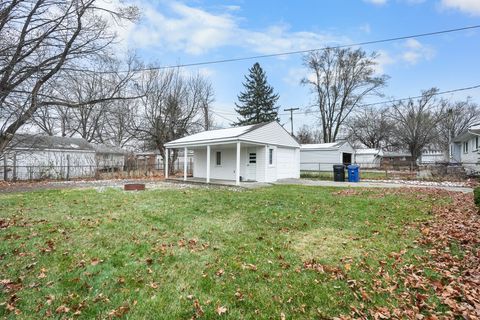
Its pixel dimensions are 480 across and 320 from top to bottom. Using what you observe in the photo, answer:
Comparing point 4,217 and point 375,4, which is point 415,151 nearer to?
point 375,4

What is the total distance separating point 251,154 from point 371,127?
1534 inches

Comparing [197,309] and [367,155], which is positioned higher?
[367,155]

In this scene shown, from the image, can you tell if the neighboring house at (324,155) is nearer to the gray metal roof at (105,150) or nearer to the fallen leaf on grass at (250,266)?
the gray metal roof at (105,150)

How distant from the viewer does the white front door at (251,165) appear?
1608 centimetres

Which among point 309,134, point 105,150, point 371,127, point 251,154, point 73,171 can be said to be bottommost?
point 73,171

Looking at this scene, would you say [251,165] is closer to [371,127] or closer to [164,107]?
[164,107]

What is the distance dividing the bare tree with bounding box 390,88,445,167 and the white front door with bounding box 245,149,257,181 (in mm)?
30630

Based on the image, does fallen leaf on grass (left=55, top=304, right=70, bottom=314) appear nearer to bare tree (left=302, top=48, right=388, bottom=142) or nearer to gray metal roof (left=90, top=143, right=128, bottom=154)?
gray metal roof (left=90, top=143, right=128, bottom=154)

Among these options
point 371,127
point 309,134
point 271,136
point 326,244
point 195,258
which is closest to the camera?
point 195,258

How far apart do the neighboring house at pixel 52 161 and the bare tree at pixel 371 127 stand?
38.8 metres

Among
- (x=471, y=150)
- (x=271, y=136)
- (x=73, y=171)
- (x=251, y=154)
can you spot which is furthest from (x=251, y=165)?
(x=471, y=150)

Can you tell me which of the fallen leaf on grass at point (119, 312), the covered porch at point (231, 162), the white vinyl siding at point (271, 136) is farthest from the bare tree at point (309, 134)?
the fallen leaf on grass at point (119, 312)

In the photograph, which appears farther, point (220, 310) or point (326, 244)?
point (326, 244)

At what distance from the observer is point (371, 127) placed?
47.4 m
